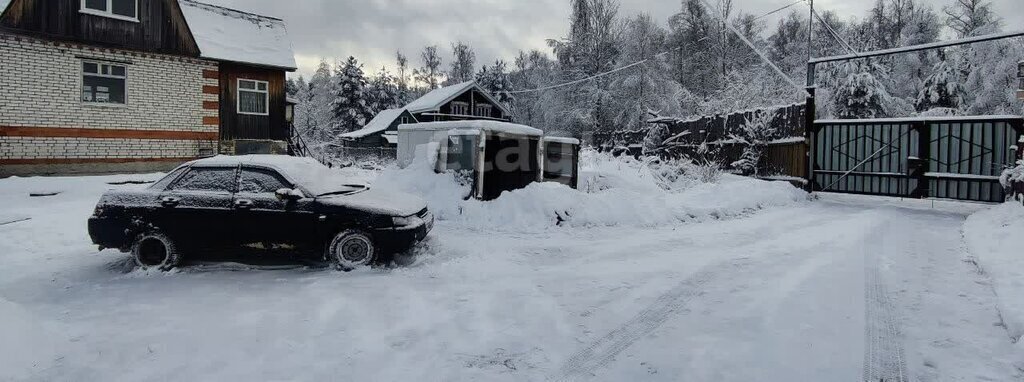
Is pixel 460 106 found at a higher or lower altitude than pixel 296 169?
higher

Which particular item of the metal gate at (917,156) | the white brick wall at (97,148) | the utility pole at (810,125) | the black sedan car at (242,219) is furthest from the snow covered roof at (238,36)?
the metal gate at (917,156)

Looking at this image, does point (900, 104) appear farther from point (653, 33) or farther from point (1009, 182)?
point (1009, 182)

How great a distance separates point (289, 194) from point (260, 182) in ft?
1.80

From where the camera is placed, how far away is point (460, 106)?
43969 millimetres

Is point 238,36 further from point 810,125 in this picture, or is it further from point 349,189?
point 810,125

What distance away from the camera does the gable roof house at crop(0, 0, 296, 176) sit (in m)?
15.4

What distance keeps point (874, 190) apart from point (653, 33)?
33286 millimetres

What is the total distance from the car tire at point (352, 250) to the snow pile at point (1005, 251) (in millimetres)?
6091

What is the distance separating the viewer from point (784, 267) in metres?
6.61

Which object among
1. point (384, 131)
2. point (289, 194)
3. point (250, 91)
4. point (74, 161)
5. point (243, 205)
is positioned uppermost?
point (384, 131)

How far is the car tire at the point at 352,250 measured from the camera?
666 cm

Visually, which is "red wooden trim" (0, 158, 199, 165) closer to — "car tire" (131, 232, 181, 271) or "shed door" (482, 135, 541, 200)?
"shed door" (482, 135, 541, 200)

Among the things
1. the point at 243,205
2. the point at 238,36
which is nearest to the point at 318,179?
the point at 243,205

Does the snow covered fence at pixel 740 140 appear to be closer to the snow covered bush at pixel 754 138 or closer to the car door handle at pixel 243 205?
the snow covered bush at pixel 754 138
